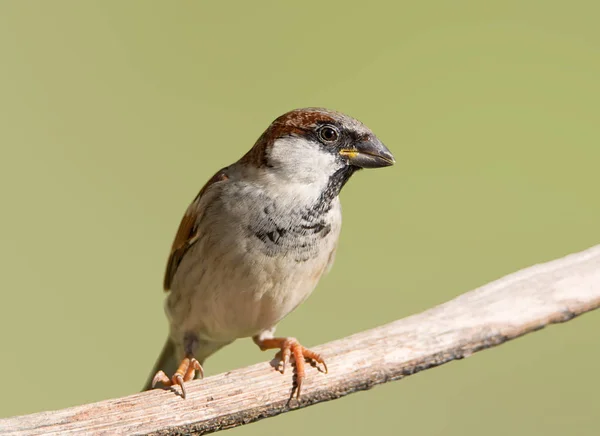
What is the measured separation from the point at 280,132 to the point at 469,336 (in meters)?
0.80

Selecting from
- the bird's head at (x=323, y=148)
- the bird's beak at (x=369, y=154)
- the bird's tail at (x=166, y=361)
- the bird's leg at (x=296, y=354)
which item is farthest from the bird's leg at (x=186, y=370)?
the bird's beak at (x=369, y=154)

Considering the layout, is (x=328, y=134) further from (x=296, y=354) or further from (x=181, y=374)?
(x=181, y=374)

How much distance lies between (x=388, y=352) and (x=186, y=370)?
0.68m

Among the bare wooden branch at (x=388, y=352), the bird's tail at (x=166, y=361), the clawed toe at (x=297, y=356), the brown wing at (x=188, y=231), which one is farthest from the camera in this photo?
the bird's tail at (x=166, y=361)

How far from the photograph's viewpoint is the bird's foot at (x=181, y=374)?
219cm

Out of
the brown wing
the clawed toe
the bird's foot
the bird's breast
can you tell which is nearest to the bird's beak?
the bird's breast

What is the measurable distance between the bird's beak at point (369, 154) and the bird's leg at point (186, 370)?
80 centimetres

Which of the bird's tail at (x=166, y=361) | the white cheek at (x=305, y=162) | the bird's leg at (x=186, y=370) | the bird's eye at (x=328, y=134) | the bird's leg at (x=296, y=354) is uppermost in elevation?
the bird's eye at (x=328, y=134)

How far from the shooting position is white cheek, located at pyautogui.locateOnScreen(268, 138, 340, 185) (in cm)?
223

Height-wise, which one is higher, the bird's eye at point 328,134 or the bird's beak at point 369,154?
the bird's eye at point 328,134

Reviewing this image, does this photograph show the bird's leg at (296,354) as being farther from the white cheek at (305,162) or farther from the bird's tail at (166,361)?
the white cheek at (305,162)

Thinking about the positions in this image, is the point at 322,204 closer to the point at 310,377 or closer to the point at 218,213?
the point at 218,213

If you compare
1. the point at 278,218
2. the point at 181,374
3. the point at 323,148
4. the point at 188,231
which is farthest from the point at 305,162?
the point at 181,374

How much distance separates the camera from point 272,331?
2689 mm
